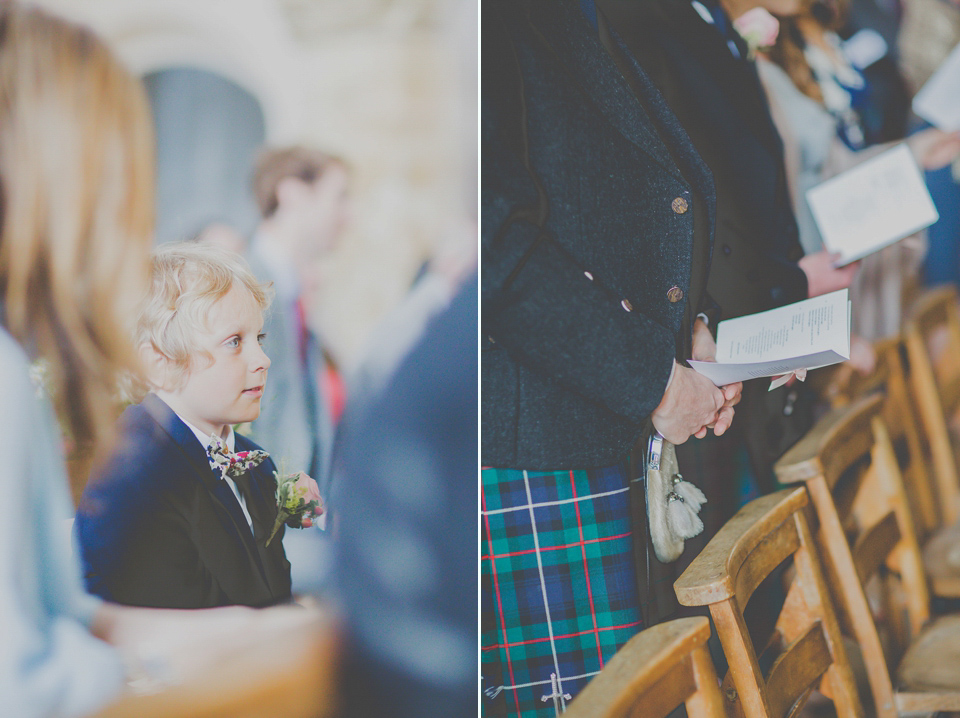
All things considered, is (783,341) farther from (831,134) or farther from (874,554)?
(831,134)

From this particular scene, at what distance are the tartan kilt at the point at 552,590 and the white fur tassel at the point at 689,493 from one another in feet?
0.32

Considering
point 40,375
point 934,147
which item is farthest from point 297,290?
point 934,147

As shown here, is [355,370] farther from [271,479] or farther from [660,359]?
[660,359]

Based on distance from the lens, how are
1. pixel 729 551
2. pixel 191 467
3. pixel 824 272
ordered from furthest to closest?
pixel 824 272, pixel 191 467, pixel 729 551

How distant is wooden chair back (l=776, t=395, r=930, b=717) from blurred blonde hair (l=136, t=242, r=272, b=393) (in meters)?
0.90

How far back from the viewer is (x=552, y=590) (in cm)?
101

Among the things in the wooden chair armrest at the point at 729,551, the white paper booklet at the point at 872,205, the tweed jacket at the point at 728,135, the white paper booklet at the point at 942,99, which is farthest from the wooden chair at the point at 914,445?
the wooden chair armrest at the point at 729,551

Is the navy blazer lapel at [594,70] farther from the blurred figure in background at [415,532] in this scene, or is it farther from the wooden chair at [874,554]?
the wooden chair at [874,554]

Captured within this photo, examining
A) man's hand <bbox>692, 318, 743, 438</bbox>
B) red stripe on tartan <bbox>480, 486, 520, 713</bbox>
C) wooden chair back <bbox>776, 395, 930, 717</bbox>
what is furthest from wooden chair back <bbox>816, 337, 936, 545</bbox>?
red stripe on tartan <bbox>480, 486, 520, 713</bbox>

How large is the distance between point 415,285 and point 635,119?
17.4 inches

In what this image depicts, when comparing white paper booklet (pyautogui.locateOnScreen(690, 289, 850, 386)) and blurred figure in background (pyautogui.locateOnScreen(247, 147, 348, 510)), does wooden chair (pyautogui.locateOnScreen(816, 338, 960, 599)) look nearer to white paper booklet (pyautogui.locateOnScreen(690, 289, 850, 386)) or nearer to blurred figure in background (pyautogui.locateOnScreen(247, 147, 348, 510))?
white paper booklet (pyautogui.locateOnScreen(690, 289, 850, 386))

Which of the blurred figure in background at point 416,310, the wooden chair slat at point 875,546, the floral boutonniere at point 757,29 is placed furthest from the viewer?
the floral boutonniere at point 757,29

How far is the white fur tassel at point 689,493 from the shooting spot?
3.50 feet

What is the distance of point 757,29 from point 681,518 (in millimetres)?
942
